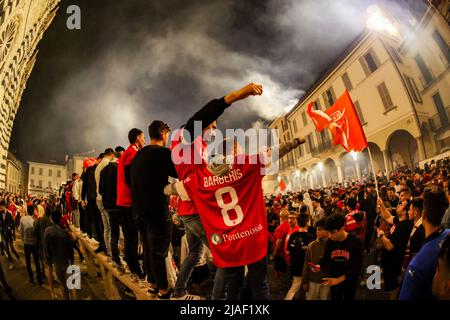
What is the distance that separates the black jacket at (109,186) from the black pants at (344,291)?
2943 millimetres

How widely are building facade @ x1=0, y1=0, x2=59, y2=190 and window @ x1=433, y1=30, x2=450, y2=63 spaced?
7.33 m

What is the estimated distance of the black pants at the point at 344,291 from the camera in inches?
125

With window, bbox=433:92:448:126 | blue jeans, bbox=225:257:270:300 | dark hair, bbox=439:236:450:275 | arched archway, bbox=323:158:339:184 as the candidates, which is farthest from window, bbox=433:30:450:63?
blue jeans, bbox=225:257:270:300

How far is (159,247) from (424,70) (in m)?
6.09

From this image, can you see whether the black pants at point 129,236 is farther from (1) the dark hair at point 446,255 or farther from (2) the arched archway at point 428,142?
(2) the arched archway at point 428,142

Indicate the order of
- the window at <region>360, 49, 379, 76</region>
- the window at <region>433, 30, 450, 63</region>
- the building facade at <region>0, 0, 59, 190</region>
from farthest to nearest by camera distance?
the window at <region>360, 49, 379, 76</region>, the window at <region>433, 30, 450, 63</region>, the building facade at <region>0, 0, 59, 190</region>

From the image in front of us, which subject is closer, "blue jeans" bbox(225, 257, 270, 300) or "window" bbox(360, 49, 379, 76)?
"blue jeans" bbox(225, 257, 270, 300)

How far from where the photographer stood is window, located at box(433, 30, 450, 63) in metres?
5.14

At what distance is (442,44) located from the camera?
5289 millimetres

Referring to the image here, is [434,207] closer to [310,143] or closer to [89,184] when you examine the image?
[89,184]

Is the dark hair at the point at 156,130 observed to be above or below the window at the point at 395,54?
below

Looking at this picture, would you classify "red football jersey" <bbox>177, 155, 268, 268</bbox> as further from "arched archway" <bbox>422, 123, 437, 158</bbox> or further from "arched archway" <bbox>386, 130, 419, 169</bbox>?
"arched archway" <bbox>386, 130, 419, 169</bbox>

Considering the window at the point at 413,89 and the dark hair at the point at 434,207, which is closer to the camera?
Answer: the dark hair at the point at 434,207

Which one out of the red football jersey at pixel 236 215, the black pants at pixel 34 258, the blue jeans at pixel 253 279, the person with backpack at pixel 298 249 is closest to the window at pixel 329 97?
the person with backpack at pixel 298 249
